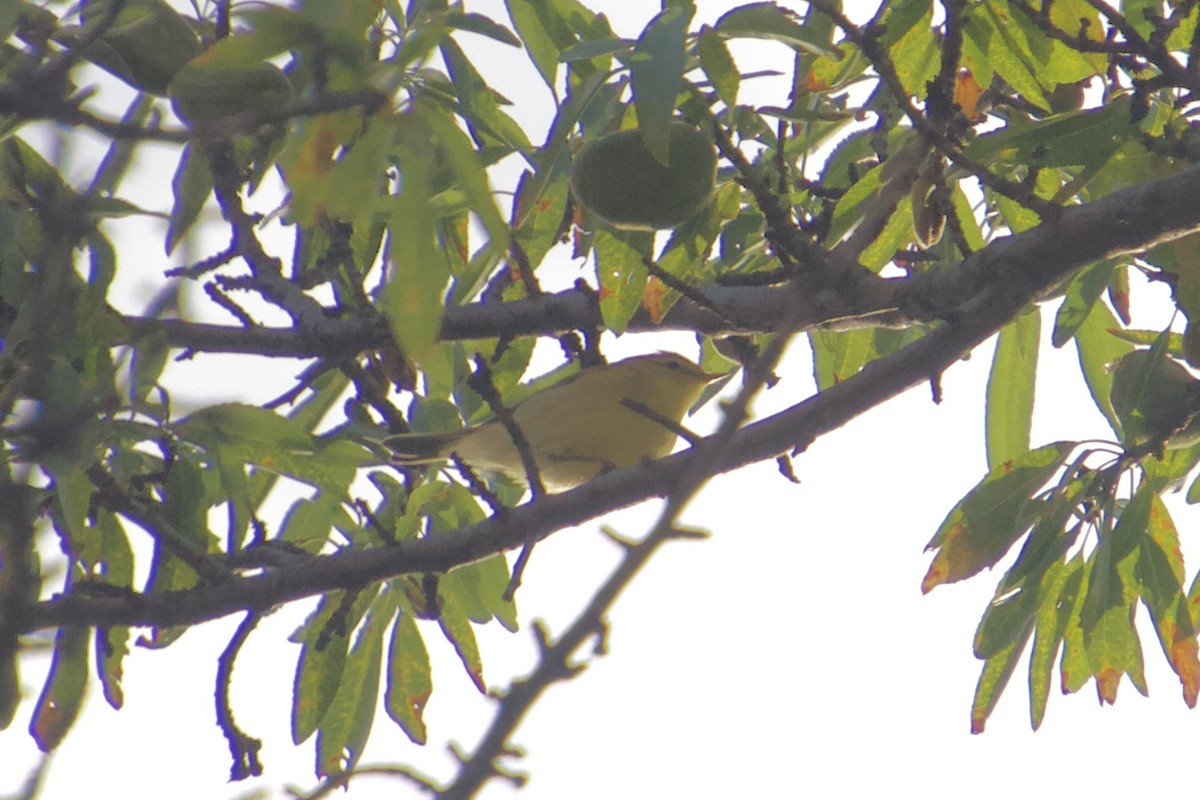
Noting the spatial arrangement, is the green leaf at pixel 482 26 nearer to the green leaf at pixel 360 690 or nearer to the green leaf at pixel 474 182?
the green leaf at pixel 474 182

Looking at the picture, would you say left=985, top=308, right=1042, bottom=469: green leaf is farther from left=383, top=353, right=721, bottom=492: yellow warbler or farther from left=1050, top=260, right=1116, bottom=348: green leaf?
left=383, top=353, right=721, bottom=492: yellow warbler

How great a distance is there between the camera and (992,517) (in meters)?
3.14

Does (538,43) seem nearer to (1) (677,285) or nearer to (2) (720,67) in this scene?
(2) (720,67)

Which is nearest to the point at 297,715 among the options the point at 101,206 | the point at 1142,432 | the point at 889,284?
the point at 101,206

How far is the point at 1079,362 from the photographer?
3803 millimetres

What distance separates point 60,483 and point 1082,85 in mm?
2687

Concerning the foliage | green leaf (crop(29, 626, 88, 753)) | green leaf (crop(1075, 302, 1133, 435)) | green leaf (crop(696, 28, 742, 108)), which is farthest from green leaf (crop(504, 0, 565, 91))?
green leaf (crop(1075, 302, 1133, 435))

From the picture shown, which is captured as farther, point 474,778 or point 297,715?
point 297,715

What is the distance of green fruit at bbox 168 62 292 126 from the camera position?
2137mm

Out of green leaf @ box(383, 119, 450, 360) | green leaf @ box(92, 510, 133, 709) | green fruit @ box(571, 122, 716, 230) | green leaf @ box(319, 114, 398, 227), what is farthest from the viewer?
green leaf @ box(92, 510, 133, 709)

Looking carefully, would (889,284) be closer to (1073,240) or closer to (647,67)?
(1073,240)

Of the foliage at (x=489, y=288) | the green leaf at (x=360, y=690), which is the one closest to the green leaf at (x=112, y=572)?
the foliage at (x=489, y=288)

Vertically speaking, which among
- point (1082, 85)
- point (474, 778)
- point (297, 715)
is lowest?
point (474, 778)

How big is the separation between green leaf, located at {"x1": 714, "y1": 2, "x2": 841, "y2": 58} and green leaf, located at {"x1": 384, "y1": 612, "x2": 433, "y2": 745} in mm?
1935
